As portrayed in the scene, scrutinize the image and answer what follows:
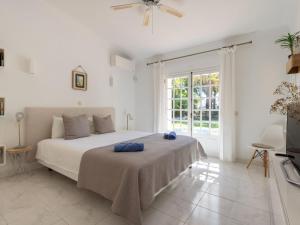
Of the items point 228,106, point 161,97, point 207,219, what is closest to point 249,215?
point 207,219

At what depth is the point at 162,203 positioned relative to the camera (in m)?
1.91

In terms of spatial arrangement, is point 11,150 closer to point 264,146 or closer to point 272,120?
point 264,146

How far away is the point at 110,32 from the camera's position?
3729mm

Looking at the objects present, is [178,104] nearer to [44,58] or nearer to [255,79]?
[255,79]

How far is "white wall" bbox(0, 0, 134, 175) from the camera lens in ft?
8.54

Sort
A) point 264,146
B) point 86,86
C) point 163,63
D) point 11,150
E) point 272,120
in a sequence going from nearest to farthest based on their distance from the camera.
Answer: point 11,150 → point 264,146 → point 272,120 → point 86,86 → point 163,63

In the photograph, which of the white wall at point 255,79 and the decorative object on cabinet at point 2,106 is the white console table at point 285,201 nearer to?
the white wall at point 255,79

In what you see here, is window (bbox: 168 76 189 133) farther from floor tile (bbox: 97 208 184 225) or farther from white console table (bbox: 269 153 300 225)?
floor tile (bbox: 97 208 184 225)

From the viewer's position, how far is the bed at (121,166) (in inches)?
58.3

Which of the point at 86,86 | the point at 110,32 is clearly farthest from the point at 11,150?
the point at 110,32

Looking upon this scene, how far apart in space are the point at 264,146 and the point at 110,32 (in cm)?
391

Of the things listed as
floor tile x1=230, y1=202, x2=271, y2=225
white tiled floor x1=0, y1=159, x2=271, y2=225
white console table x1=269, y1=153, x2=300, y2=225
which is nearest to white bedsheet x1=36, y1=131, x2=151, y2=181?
white tiled floor x1=0, y1=159, x2=271, y2=225

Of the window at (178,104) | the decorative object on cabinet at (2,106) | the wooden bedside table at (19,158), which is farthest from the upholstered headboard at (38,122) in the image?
the window at (178,104)

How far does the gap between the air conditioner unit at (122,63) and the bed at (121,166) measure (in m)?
2.20
